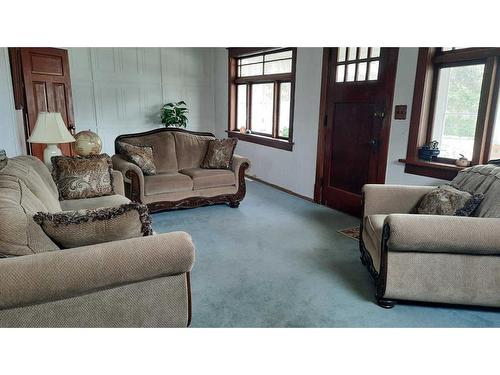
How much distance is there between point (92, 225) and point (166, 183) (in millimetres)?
2364

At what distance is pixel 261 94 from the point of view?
558cm

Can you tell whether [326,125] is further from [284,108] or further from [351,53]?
[284,108]

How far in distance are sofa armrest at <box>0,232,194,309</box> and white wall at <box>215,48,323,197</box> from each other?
315cm

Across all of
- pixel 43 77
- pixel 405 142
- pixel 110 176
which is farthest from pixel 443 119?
pixel 43 77

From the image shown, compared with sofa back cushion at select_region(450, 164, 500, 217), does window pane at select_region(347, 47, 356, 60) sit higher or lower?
higher

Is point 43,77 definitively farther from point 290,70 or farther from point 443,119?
point 443,119

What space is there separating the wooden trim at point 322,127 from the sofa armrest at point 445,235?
235 centimetres

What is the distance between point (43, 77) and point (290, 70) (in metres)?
3.23

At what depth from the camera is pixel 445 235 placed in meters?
1.87

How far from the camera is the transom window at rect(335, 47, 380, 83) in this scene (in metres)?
3.45

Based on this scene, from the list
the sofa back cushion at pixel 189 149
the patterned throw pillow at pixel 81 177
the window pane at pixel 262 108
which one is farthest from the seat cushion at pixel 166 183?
the window pane at pixel 262 108

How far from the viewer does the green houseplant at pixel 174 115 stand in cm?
624

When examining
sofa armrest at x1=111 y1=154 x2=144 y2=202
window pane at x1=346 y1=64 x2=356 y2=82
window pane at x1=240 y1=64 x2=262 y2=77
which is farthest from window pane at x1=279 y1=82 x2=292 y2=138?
sofa armrest at x1=111 y1=154 x2=144 y2=202

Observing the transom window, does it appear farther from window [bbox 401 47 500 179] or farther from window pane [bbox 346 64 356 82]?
window [bbox 401 47 500 179]
